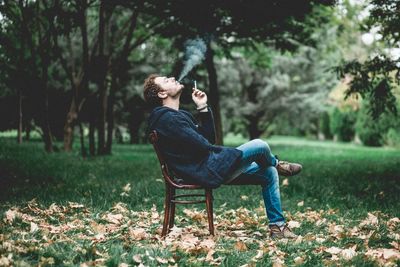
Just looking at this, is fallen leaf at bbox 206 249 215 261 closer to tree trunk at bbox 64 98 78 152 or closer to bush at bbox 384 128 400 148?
tree trunk at bbox 64 98 78 152

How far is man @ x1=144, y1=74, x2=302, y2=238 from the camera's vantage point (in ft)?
15.1

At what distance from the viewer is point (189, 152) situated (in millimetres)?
4680

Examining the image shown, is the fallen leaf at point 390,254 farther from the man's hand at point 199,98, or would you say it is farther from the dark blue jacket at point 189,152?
the man's hand at point 199,98

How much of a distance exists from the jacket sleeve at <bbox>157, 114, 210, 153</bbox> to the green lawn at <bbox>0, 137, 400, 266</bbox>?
3.08ft

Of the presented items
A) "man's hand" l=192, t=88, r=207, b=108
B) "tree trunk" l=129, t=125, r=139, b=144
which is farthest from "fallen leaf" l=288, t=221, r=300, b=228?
"tree trunk" l=129, t=125, r=139, b=144

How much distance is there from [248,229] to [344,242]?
1247 millimetres

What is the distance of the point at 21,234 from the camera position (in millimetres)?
4539

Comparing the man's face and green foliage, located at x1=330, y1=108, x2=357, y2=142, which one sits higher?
the man's face

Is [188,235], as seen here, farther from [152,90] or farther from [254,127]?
[254,127]

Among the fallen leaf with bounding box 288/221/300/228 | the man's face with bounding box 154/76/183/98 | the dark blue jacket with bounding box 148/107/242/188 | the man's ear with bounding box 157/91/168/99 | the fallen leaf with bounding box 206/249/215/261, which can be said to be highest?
the man's face with bounding box 154/76/183/98

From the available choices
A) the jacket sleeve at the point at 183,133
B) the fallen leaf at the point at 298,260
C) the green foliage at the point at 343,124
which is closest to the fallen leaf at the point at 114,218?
the jacket sleeve at the point at 183,133

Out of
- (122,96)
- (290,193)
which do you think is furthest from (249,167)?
(122,96)

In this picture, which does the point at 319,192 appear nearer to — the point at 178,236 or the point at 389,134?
the point at 178,236

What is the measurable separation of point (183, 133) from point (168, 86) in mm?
585
